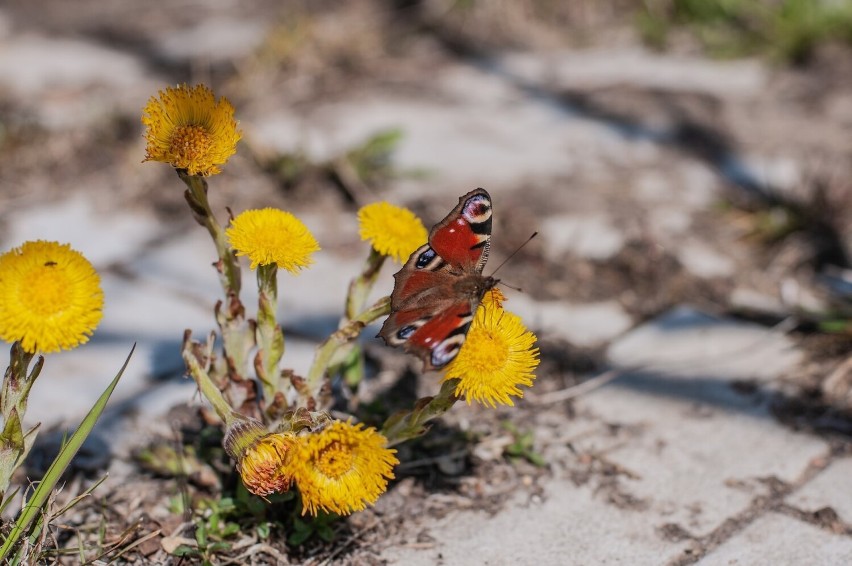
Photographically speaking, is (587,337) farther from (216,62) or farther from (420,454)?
(216,62)

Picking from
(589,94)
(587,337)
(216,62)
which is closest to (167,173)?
(216,62)

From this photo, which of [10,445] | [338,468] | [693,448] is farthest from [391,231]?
[693,448]

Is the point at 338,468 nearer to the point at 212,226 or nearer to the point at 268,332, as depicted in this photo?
the point at 268,332

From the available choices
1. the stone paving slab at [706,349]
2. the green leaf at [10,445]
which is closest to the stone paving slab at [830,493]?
the stone paving slab at [706,349]

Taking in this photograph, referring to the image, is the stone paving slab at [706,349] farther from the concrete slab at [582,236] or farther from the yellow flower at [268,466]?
the yellow flower at [268,466]

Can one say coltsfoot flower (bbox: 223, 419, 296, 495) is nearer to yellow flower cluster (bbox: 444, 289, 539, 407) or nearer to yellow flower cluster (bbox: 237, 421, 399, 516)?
yellow flower cluster (bbox: 237, 421, 399, 516)

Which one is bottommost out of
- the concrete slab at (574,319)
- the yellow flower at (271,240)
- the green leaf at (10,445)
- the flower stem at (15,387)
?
the concrete slab at (574,319)
